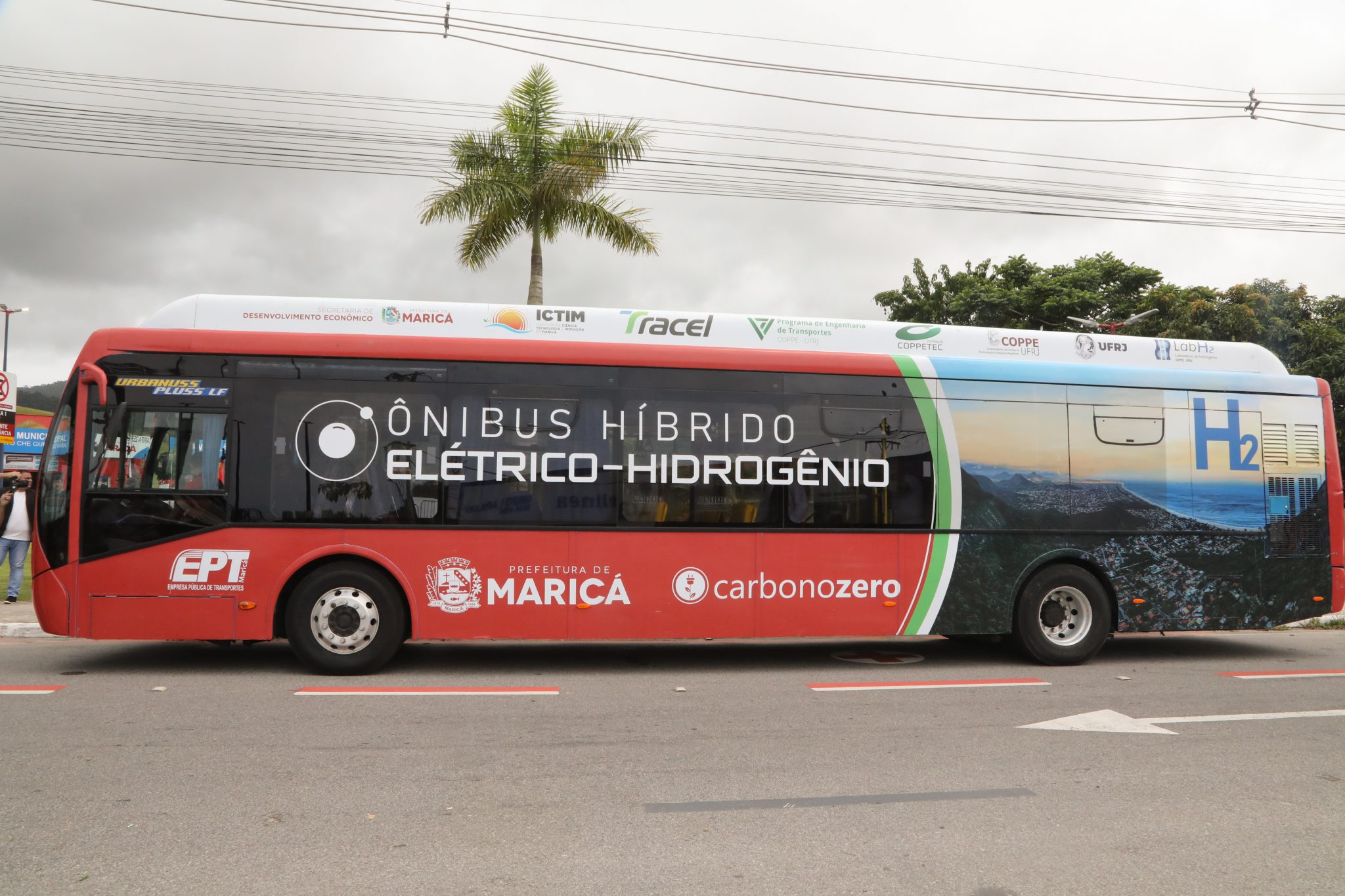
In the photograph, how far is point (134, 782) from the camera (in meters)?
5.03

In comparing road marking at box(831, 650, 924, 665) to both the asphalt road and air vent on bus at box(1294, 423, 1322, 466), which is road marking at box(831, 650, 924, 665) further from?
air vent on bus at box(1294, 423, 1322, 466)

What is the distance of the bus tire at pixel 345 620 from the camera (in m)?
8.12

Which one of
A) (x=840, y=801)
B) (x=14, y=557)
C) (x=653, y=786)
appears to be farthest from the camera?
(x=14, y=557)

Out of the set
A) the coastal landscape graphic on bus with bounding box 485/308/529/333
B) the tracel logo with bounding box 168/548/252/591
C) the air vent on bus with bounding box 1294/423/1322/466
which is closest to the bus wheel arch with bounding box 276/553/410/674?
the tracel logo with bounding box 168/548/252/591

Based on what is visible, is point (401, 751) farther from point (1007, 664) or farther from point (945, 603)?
point (1007, 664)

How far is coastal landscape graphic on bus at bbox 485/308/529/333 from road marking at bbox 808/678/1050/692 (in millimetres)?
4204

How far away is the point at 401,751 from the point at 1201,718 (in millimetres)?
5845

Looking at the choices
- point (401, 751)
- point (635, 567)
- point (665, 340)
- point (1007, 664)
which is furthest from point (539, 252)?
point (401, 751)

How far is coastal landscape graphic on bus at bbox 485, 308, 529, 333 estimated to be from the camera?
862cm

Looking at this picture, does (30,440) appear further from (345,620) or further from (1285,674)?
(1285,674)

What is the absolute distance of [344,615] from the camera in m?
8.17

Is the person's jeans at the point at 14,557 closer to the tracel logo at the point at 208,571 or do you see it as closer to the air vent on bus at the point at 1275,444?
the tracel logo at the point at 208,571

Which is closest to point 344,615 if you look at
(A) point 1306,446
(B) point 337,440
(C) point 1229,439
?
(B) point 337,440

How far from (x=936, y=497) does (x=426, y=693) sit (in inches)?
197
